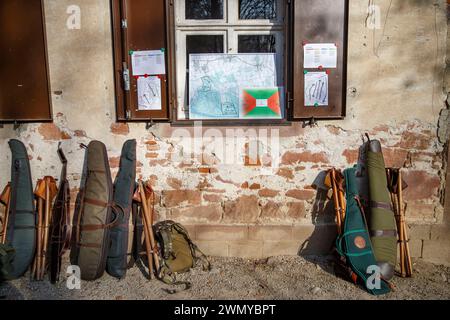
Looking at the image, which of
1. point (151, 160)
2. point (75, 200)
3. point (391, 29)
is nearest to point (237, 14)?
Result: point (391, 29)

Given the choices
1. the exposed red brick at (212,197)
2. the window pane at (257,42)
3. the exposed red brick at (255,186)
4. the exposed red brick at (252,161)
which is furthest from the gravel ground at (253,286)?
the window pane at (257,42)

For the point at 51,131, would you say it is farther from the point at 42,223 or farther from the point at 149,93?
the point at 149,93

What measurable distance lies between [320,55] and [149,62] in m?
1.76

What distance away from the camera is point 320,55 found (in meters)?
3.40

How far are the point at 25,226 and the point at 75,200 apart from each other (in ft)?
1.71

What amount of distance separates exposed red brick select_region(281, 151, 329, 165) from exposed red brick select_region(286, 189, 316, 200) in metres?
0.32

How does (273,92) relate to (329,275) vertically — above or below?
above

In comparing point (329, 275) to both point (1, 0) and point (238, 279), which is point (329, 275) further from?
point (1, 0)

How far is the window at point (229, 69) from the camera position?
3.43 meters

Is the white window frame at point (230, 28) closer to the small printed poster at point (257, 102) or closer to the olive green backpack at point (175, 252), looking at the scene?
the small printed poster at point (257, 102)

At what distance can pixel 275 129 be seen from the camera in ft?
11.6

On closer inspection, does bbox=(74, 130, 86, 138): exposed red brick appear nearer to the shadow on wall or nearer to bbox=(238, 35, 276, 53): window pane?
bbox=(238, 35, 276, 53): window pane

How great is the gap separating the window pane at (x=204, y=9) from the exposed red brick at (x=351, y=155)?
1972 millimetres

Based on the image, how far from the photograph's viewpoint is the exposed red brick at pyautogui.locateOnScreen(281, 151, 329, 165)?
3.54m
